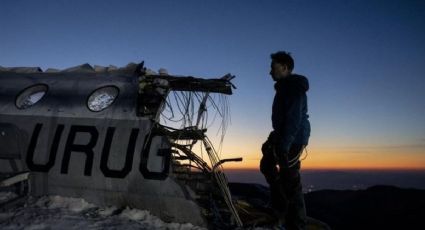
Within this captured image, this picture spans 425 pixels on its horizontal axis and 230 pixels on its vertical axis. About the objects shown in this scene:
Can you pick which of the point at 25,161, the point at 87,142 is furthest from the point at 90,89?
the point at 25,161

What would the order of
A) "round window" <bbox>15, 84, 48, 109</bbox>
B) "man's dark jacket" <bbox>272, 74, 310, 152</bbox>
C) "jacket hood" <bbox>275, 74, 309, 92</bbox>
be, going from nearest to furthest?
"man's dark jacket" <bbox>272, 74, 310, 152</bbox> → "jacket hood" <bbox>275, 74, 309, 92</bbox> → "round window" <bbox>15, 84, 48, 109</bbox>

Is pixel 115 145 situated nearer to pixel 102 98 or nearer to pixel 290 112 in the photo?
pixel 102 98

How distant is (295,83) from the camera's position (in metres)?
5.04

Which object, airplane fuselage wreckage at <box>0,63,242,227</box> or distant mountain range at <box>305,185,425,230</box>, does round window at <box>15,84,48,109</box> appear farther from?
distant mountain range at <box>305,185,425,230</box>

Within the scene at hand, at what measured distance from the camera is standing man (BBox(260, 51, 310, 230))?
490 cm

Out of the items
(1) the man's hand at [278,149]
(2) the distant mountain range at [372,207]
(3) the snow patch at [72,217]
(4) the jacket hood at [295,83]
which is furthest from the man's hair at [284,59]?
(2) the distant mountain range at [372,207]

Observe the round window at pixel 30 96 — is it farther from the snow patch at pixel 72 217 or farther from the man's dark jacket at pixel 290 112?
the man's dark jacket at pixel 290 112

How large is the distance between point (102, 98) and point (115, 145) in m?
1.24

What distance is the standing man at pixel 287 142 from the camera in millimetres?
4902

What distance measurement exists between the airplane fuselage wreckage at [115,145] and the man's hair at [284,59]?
132 cm

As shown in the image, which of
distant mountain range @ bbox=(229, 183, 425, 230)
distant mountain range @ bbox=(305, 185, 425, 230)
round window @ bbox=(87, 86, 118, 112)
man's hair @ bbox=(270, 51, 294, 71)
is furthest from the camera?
distant mountain range @ bbox=(305, 185, 425, 230)

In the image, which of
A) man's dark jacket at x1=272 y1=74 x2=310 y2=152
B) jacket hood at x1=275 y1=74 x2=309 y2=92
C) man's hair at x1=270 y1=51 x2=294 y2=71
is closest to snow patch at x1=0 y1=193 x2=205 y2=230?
man's dark jacket at x1=272 y1=74 x2=310 y2=152

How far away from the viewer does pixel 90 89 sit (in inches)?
274

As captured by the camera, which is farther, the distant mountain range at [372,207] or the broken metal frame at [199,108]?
the distant mountain range at [372,207]
